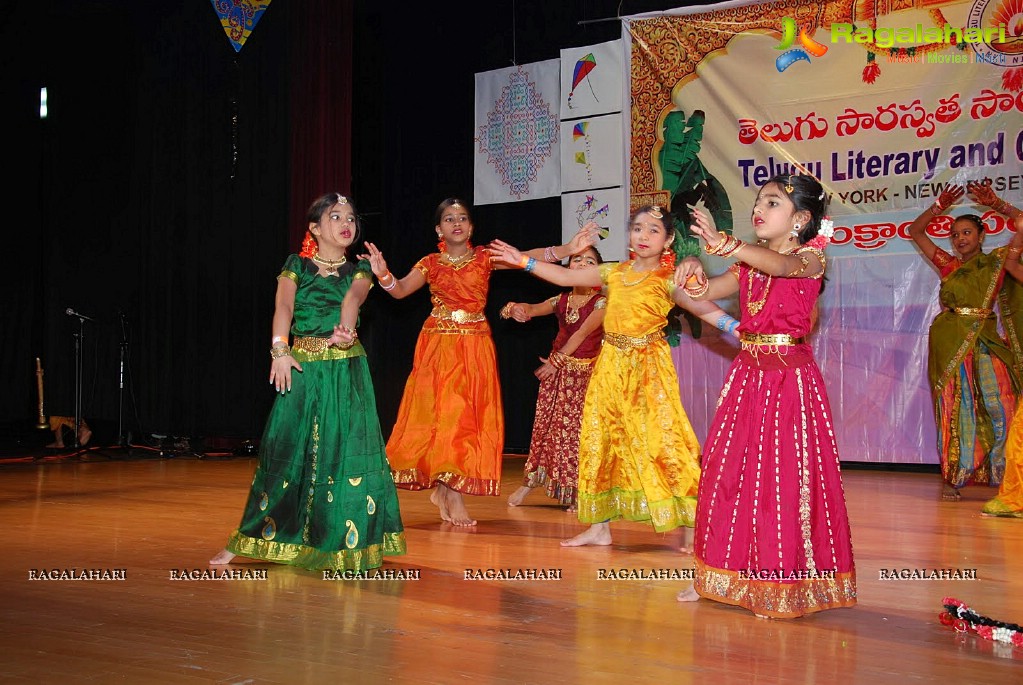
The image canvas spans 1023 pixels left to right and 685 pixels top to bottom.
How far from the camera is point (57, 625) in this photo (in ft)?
10.0

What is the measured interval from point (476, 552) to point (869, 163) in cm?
444

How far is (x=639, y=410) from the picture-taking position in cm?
431

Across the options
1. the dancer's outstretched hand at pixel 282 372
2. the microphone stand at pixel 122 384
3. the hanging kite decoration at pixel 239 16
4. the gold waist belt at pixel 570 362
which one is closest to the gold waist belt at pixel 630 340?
the dancer's outstretched hand at pixel 282 372

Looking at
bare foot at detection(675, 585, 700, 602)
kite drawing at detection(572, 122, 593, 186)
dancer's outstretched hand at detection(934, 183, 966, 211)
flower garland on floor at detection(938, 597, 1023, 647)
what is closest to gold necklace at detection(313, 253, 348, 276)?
bare foot at detection(675, 585, 700, 602)

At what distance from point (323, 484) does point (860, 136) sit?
504cm

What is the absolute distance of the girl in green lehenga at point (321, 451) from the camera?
12.5ft

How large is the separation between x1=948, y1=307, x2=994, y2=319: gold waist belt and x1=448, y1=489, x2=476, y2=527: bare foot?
3.14 metres

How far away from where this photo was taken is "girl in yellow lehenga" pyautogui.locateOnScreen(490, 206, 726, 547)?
4.24m

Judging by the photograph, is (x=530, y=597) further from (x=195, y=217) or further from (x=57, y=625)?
(x=195, y=217)

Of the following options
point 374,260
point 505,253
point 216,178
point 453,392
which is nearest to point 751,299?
point 505,253

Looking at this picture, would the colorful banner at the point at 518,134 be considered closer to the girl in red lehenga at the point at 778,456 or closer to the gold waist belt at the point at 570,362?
the gold waist belt at the point at 570,362

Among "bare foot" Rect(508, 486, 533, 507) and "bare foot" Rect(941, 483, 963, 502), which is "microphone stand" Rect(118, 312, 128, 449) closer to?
"bare foot" Rect(508, 486, 533, 507)

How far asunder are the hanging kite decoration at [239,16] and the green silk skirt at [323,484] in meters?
6.26

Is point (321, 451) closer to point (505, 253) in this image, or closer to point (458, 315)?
point (505, 253)
